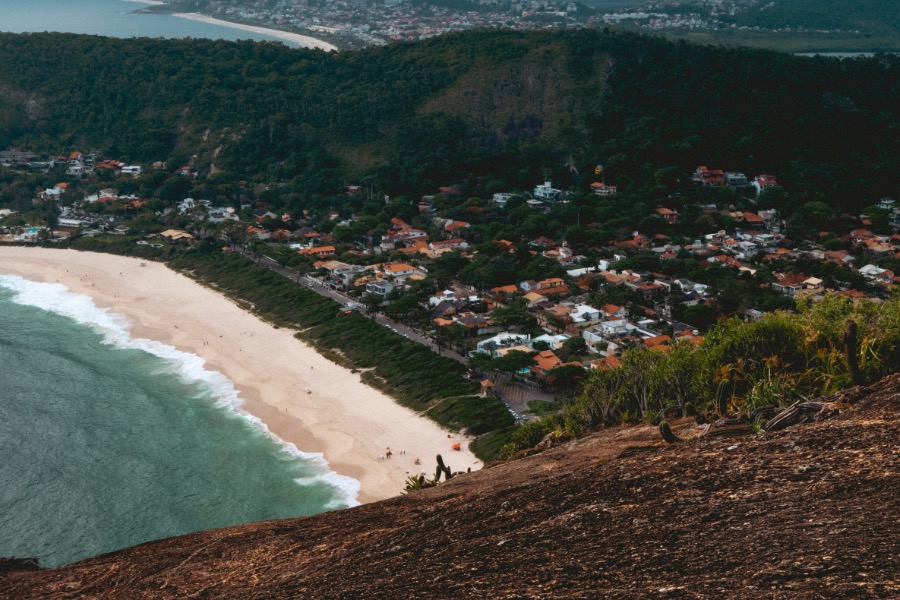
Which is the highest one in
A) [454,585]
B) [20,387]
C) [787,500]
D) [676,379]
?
[787,500]

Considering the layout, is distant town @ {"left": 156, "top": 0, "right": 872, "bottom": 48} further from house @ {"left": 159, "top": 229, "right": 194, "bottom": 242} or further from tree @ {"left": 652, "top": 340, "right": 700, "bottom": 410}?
tree @ {"left": 652, "top": 340, "right": 700, "bottom": 410}

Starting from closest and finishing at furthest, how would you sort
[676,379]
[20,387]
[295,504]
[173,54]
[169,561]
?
1. [169,561]
2. [676,379]
3. [295,504]
4. [20,387]
5. [173,54]

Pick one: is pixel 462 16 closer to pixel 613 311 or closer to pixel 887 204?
pixel 887 204

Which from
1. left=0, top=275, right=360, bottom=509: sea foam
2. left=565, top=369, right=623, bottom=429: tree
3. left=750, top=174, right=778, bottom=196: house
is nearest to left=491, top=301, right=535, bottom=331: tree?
left=0, top=275, right=360, bottom=509: sea foam

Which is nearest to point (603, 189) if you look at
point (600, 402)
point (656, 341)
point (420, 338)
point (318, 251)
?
point (318, 251)

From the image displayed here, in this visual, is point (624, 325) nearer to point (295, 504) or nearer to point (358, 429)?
point (358, 429)

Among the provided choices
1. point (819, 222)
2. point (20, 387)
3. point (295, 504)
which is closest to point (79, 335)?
point (20, 387)
